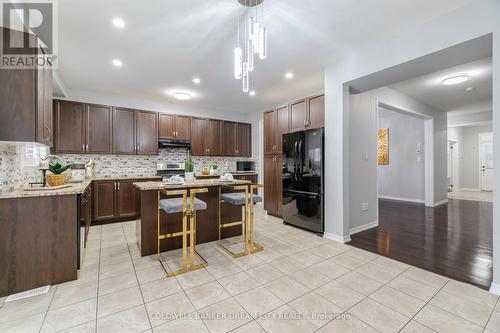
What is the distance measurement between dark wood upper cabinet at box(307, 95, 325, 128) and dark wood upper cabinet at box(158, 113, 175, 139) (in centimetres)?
318

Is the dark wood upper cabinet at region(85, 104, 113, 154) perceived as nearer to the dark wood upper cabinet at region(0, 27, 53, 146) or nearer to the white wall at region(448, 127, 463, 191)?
the dark wood upper cabinet at region(0, 27, 53, 146)

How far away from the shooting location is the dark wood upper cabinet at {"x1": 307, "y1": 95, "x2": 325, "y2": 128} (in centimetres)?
359

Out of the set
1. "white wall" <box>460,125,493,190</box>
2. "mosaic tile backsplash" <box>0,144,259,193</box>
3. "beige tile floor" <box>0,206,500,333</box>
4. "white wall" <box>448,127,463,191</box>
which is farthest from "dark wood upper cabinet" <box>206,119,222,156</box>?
"white wall" <box>460,125,493,190</box>

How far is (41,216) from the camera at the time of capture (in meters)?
2.05

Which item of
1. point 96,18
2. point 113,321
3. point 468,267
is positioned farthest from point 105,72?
point 468,267

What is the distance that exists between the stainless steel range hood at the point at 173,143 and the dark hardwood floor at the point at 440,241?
4.01 meters

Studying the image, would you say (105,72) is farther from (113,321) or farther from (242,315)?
(242,315)

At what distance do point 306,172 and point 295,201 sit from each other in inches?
22.6

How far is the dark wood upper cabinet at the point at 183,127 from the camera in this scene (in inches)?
209

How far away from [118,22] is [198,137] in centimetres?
334

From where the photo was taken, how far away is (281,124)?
4465 mm

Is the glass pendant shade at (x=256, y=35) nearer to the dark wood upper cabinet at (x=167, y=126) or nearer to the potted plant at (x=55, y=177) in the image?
the potted plant at (x=55, y=177)

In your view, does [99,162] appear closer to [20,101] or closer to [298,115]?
[20,101]

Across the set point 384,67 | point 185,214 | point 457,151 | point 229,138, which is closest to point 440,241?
point 384,67
